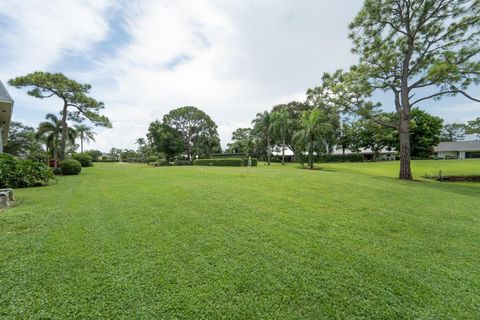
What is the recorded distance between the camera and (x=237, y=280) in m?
2.39

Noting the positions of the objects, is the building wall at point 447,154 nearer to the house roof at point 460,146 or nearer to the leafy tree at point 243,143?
the house roof at point 460,146

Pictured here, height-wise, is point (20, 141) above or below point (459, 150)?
above

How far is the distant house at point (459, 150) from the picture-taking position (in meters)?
40.5

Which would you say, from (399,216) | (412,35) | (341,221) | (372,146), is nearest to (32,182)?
(341,221)

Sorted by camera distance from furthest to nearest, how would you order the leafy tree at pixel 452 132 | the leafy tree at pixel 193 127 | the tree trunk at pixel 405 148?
the leafy tree at pixel 452 132, the leafy tree at pixel 193 127, the tree trunk at pixel 405 148

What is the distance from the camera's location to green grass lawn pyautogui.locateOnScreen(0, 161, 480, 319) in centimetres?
203

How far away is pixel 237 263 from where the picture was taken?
273cm

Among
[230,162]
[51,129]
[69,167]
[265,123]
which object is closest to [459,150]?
[265,123]

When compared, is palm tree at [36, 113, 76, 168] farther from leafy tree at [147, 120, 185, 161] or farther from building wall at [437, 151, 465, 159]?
building wall at [437, 151, 465, 159]

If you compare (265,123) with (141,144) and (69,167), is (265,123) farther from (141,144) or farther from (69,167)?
(141,144)

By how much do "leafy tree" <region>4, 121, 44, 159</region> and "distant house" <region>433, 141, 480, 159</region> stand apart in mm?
68290

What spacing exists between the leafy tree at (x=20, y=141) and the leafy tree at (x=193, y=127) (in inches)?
729

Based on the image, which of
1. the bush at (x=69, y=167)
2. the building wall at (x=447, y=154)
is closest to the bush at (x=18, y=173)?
the bush at (x=69, y=167)

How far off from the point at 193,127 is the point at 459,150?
5197 centimetres
